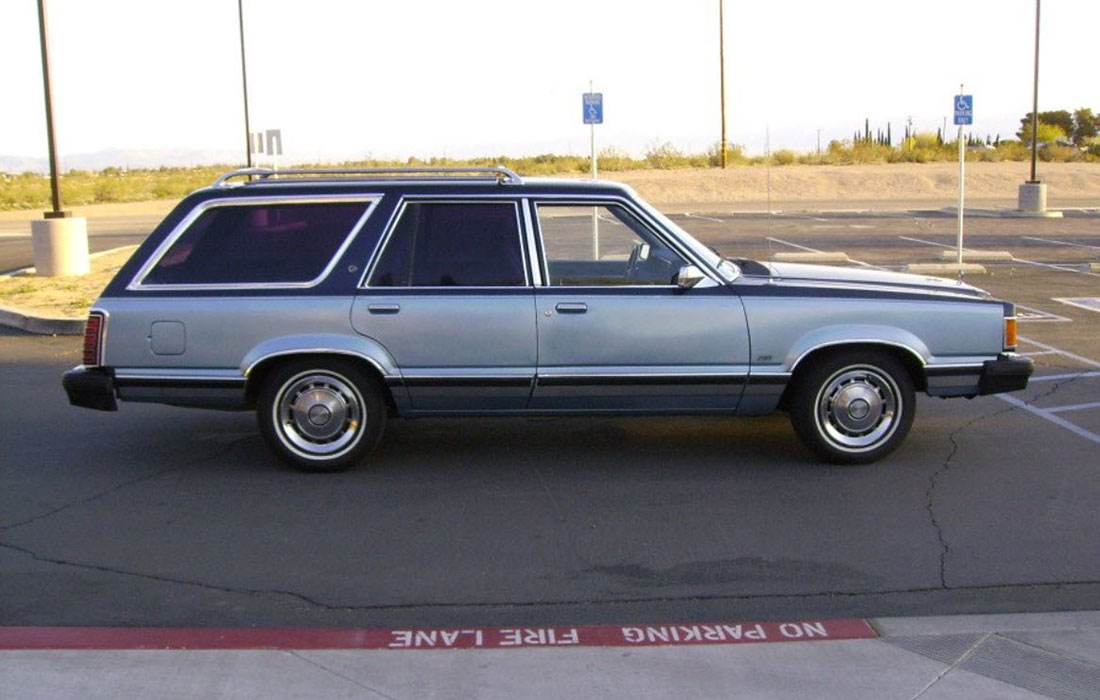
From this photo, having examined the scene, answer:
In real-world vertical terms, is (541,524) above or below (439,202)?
below

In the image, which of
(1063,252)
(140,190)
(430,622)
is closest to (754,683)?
(430,622)

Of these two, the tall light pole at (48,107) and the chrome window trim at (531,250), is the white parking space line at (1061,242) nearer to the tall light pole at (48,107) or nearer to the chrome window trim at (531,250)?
the tall light pole at (48,107)

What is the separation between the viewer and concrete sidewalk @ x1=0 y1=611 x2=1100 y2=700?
15.8ft

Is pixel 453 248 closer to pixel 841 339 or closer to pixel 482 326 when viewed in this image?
pixel 482 326

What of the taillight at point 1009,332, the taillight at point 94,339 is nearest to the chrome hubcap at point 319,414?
the taillight at point 94,339

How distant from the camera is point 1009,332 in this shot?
8.00 m

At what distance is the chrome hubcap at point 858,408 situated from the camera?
798cm

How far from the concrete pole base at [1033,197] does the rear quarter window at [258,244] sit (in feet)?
94.5

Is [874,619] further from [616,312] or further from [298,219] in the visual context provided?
[298,219]

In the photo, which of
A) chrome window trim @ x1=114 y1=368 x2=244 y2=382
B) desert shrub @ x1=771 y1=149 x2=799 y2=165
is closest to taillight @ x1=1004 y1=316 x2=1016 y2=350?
chrome window trim @ x1=114 y1=368 x2=244 y2=382

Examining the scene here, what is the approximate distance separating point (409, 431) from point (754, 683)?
15.7 feet

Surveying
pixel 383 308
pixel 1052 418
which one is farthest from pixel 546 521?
pixel 1052 418

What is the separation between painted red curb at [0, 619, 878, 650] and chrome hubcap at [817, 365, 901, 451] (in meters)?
2.58

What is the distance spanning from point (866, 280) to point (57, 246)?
1427cm
